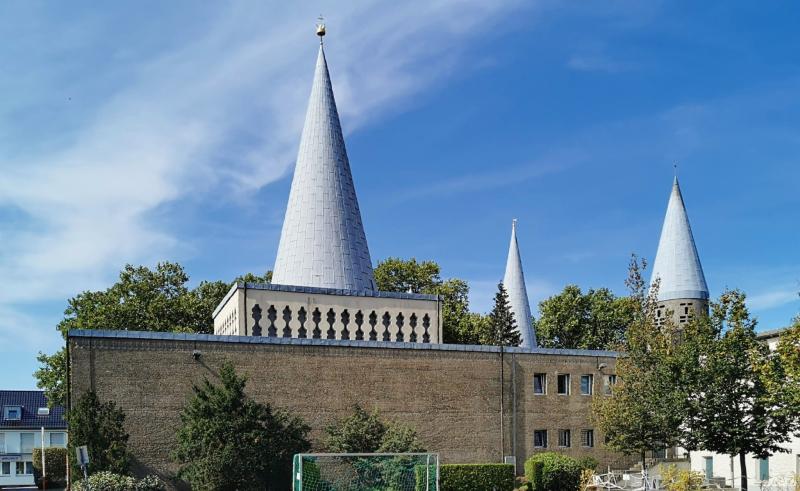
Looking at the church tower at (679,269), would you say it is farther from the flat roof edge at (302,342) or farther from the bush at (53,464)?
the bush at (53,464)

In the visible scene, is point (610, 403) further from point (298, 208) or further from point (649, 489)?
point (298, 208)

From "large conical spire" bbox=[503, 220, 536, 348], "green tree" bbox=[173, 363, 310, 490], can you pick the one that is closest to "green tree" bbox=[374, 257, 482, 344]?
"large conical spire" bbox=[503, 220, 536, 348]

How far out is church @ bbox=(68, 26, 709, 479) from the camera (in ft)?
100

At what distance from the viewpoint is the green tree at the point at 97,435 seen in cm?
2828

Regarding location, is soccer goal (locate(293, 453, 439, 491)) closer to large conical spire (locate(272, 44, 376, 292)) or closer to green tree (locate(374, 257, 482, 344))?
large conical spire (locate(272, 44, 376, 292))

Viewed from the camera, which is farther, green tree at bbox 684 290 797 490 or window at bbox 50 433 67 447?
window at bbox 50 433 67 447

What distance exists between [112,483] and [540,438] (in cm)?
1816

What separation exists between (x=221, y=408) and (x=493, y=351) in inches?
512

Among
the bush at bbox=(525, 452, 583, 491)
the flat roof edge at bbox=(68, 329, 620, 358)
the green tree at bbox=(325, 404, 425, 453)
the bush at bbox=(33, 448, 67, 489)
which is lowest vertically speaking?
the bush at bbox=(33, 448, 67, 489)

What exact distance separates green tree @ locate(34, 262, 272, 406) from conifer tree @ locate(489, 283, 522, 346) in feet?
58.9

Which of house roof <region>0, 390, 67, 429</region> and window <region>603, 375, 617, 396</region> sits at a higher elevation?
window <region>603, 375, 617, 396</region>

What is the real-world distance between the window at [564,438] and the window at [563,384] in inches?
64.8

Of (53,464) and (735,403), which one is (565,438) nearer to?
(735,403)

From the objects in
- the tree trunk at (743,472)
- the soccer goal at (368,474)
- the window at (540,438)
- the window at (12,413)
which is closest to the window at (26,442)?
the window at (12,413)
